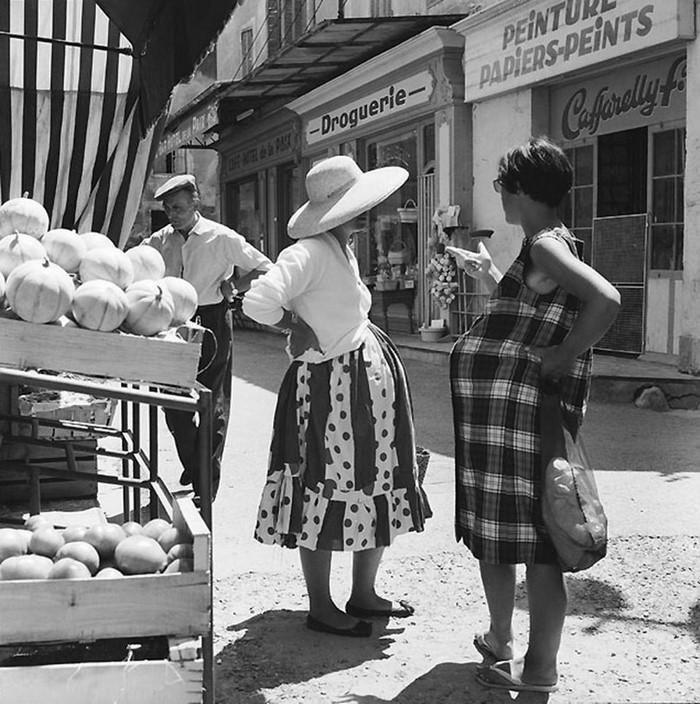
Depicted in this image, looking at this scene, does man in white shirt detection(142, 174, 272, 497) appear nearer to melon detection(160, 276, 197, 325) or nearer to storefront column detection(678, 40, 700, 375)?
melon detection(160, 276, 197, 325)

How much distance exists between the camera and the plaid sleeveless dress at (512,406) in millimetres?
3010

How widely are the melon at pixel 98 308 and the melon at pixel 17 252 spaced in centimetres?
28

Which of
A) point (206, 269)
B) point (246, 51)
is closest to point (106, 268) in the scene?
point (206, 269)

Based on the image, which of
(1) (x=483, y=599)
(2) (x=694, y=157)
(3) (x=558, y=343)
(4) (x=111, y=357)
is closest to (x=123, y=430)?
(1) (x=483, y=599)

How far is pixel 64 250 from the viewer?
123 inches

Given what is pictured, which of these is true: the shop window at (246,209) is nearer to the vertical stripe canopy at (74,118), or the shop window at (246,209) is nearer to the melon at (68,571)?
the vertical stripe canopy at (74,118)

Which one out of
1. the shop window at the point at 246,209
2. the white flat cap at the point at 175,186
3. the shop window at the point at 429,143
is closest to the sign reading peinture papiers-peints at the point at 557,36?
A: the shop window at the point at 429,143

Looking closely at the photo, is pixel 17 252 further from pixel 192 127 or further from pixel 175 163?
pixel 175 163

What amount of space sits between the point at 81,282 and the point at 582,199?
30.0 ft

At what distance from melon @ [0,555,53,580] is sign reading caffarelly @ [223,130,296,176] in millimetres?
16787

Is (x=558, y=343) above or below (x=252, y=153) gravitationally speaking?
below

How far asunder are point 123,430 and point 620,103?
24.5 ft

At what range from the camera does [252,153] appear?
70.3 ft

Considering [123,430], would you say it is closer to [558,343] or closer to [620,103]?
[558,343]
